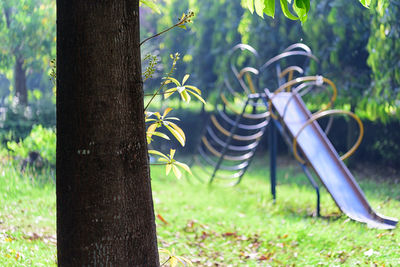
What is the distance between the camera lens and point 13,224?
13.0 ft

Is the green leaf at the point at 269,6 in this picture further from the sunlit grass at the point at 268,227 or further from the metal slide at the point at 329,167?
the metal slide at the point at 329,167

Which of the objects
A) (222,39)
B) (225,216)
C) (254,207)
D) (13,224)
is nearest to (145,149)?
Answer: (13,224)

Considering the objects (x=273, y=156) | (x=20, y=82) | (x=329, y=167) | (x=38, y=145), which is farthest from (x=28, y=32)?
(x=329, y=167)

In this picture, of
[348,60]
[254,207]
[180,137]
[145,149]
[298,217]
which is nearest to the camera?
[145,149]

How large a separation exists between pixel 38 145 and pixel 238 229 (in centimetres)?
246

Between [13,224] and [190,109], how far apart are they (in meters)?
7.26

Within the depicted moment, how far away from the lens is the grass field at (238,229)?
374cm

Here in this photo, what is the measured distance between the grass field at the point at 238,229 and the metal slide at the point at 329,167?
163 mm

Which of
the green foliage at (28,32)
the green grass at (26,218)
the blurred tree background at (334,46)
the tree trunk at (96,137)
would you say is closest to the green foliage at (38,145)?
the green grass at (26,218)

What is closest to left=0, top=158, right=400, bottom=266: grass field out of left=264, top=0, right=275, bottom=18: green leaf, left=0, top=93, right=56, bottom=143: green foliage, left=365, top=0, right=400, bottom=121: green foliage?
left=0, top=93, right=56, bottom=143: green foliage

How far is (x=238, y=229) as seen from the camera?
5004 millimetres

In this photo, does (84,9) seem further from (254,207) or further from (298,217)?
(254,207)

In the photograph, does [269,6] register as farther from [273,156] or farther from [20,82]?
[20,82]

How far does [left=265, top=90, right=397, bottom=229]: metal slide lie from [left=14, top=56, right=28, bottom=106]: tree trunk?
3113 mm
